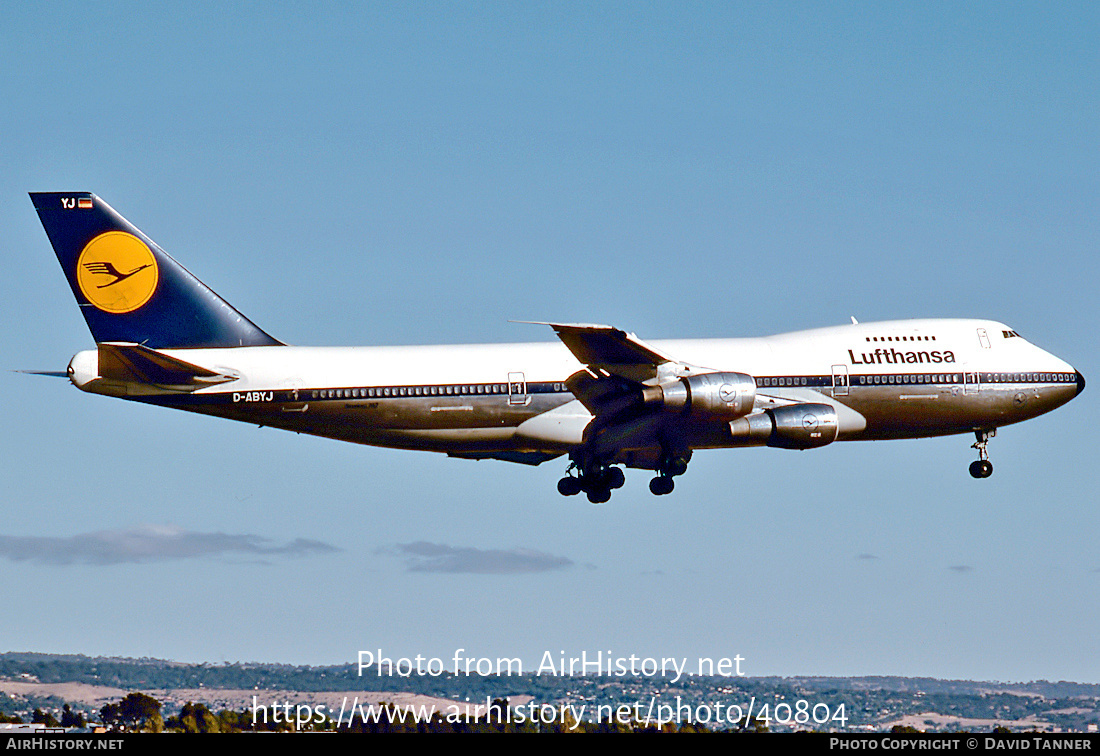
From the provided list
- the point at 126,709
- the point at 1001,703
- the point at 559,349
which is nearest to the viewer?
the point at 559,349

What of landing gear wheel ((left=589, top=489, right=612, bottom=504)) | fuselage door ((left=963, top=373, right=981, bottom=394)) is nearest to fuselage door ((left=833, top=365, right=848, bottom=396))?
fuselage door ((left=963, top=373, right=981, bottom=394))

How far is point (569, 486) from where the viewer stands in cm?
5138

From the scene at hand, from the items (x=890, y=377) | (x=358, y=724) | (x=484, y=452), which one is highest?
(x=890, y=377)

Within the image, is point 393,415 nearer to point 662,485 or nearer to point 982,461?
point 662,485

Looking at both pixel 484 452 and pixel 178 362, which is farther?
pixel 484 452

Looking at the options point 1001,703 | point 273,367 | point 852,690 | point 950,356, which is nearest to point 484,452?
point 273,367

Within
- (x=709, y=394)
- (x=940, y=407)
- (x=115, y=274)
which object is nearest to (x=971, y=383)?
(x=940, y=407)

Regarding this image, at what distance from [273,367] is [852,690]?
30775mm

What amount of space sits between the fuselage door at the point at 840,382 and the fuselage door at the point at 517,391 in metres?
11.0

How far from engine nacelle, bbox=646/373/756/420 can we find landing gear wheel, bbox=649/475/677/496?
4044mm

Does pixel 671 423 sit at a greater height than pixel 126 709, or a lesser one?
greater

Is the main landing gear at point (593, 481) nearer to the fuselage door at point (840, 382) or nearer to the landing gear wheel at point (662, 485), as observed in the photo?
the landing gear wheel at point (662, 485)
